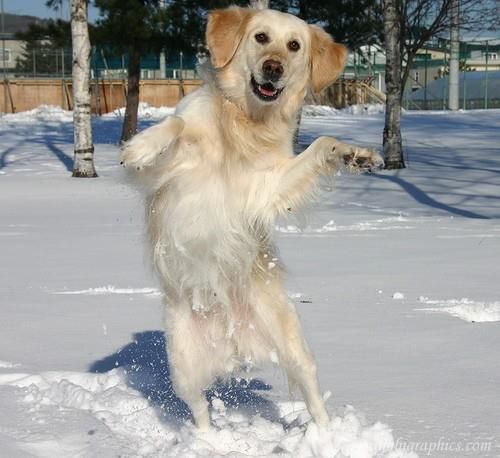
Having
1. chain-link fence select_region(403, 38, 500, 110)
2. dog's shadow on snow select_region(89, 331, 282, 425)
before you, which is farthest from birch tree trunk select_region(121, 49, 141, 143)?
chain-link fence select_region(403, 38, 500, 110)

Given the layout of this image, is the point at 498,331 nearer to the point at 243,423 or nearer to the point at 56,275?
the point at 243,423

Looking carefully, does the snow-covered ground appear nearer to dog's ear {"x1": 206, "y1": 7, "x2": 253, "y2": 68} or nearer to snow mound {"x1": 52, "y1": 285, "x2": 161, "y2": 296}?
snow mound {"x1": 52, "y1": 285, "x2": 161, "y2": 296}

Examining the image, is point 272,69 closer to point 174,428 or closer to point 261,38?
point 261,38

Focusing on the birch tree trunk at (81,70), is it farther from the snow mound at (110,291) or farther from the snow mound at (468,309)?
the snow mound at (468,309)

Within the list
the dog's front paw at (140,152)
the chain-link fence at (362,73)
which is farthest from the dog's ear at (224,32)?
the chain-link fence at (362,73)

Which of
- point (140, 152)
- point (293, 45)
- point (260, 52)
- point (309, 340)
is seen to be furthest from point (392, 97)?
point (140, 152)

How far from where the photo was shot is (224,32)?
159 inches

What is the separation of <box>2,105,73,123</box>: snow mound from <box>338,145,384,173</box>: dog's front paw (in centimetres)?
2631

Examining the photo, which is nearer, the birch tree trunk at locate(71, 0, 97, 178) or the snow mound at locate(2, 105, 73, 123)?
the birch tree trunk at locate(71, 0, 97, 178)

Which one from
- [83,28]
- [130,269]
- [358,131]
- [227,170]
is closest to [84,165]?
[83,28]

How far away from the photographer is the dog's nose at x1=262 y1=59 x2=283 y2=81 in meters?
3.90

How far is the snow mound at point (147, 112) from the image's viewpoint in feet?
96.6

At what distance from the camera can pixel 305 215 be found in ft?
12.7

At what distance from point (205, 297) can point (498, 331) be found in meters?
1.95
